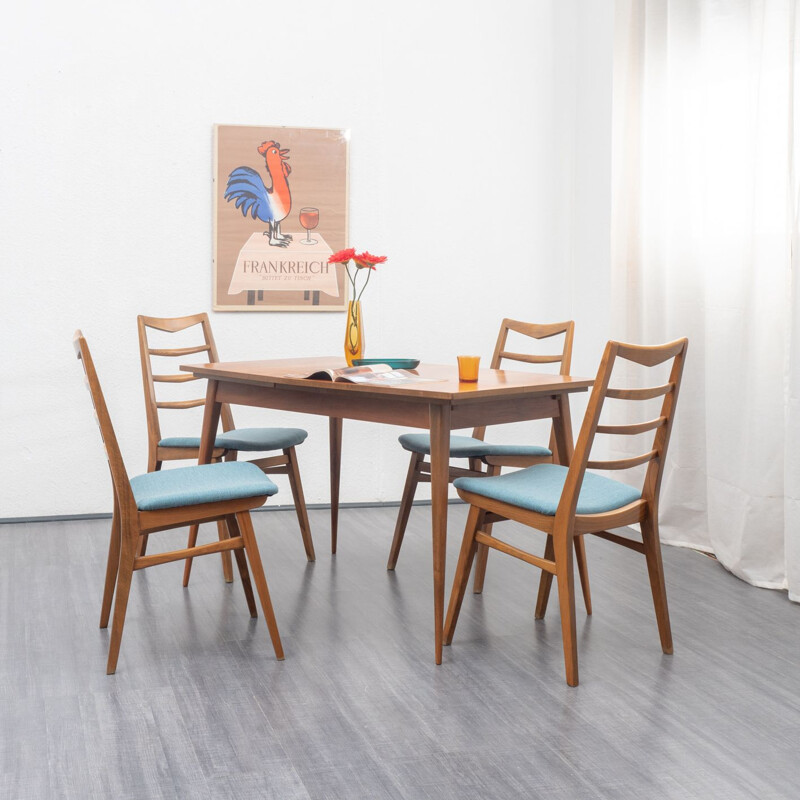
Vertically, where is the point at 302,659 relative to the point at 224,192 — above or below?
below

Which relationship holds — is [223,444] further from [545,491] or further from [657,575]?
[657,575]

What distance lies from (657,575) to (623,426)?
46 centimetres

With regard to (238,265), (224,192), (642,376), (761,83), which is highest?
(761,83)

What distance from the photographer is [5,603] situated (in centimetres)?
290

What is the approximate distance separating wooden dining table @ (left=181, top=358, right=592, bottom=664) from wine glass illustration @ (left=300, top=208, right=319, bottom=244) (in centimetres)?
122

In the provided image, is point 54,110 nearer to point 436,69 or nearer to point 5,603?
point 436,69

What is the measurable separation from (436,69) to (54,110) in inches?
67.9

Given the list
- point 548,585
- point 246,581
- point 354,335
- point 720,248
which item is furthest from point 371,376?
point 720,248

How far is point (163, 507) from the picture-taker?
231cm

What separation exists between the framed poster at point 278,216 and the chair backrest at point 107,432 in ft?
6.32

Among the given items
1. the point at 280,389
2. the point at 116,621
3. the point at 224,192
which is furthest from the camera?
the point at 224,192

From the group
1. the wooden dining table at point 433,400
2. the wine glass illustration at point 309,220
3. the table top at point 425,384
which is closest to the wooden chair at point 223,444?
the wooden dining table at point 433,400

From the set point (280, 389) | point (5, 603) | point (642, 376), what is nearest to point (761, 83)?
point (642, 376)

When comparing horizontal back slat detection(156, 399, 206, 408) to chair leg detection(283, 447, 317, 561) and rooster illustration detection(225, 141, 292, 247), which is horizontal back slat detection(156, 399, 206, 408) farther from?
rooster illustration detection(225, 141, 292, 247)
